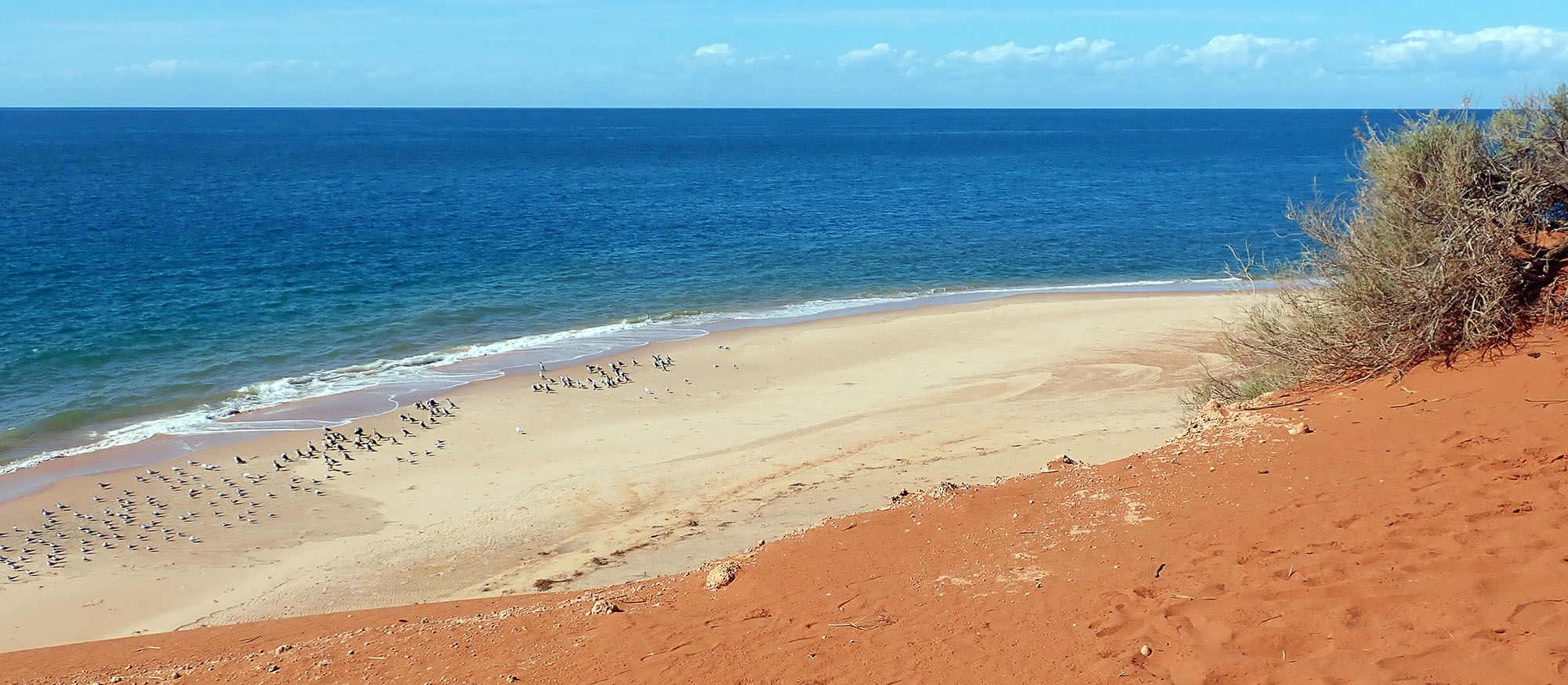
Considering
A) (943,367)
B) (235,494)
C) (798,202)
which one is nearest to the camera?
(235,494)

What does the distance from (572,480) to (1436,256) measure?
1056cm

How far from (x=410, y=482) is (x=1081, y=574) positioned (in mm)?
10469

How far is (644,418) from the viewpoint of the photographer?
17.2 m

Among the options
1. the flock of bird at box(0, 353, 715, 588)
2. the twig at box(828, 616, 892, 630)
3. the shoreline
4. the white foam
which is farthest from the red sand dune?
the white foam

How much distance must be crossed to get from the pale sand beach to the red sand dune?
77.5 inches

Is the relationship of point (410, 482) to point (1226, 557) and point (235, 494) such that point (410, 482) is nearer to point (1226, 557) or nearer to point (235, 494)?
point (235, 494)

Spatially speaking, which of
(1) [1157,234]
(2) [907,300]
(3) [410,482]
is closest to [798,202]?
(1) [1157,234]

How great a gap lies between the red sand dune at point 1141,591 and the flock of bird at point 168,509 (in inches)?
147

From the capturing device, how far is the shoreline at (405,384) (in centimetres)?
1568

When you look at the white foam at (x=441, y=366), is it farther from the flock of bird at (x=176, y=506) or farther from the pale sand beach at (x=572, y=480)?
the flock of bird at (x=176, y=506)

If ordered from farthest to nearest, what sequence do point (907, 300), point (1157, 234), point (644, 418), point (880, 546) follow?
point (1157, 234) → point (907, 300) → point (644, 418) → point (880, 546)

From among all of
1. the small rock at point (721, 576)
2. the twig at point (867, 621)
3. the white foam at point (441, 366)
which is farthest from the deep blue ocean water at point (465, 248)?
the twig at point (867, 621)

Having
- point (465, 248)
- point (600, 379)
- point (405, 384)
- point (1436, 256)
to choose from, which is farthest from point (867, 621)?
point (465, 248)

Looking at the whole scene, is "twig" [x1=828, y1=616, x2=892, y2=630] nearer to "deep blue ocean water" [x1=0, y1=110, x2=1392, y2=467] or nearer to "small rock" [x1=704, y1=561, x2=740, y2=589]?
"small rock" [x1=704, y1=561, x2=740, y2=589]
